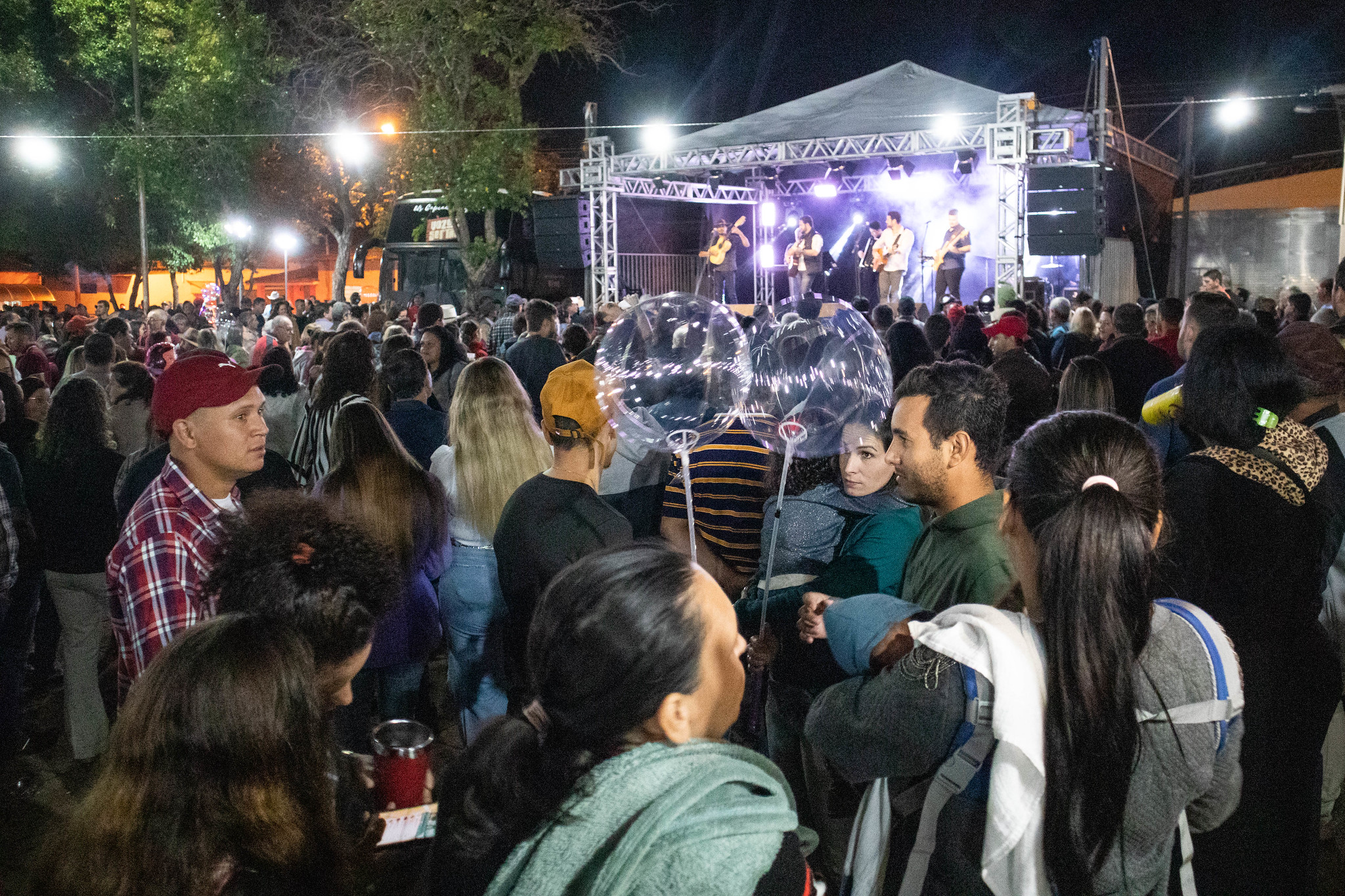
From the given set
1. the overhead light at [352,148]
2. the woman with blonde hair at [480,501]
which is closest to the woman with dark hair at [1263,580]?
the woman with blonde hair at [480,501]

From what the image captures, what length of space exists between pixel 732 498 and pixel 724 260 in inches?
687

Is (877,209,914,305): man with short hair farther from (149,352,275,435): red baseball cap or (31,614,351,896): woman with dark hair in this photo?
(31,614,351,896): woman with dark hair

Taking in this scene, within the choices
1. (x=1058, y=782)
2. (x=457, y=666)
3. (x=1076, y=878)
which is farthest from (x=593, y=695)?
(x=457, y=666)

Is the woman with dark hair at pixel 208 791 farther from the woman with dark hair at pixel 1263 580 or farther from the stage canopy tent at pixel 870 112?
the stage canopy tent at pixel 870 112

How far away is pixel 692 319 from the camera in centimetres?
299

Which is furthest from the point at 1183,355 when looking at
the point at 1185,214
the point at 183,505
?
the point at 1185,214

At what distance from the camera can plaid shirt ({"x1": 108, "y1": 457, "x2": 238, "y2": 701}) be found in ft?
7.61

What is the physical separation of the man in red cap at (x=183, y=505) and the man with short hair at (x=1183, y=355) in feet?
11.8

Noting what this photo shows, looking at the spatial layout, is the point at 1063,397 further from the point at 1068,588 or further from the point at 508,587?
the point at 1068,588

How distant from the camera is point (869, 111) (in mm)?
16062

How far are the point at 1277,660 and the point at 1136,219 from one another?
59.4ft

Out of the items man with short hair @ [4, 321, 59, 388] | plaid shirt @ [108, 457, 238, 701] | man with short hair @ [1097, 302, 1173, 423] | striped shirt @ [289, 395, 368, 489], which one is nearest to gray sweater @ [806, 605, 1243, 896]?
plaid shirt @ [108, 457, 238, 701]

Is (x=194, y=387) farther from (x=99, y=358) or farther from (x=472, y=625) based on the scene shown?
(x=99, y=358)

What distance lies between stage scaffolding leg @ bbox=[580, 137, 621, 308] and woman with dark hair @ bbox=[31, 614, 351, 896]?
628 inches
